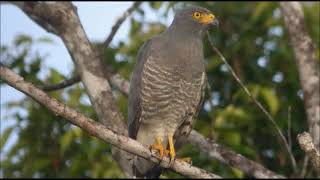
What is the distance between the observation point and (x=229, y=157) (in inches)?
228

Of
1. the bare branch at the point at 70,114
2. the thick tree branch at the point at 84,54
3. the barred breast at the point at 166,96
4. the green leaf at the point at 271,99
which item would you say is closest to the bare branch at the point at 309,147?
the bare branch at the point at 70,114

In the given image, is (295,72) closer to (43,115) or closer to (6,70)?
(43,115)

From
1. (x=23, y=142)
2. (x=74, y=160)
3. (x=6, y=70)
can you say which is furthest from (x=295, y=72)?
(x=6, y=70)

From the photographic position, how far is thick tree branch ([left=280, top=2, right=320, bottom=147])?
579 cm

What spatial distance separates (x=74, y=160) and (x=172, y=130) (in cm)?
151

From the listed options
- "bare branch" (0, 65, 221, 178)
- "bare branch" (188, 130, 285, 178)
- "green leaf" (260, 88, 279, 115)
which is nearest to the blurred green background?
"green leaf" (260, 88, 279, 115)

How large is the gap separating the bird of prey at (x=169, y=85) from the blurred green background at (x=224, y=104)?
83 centimetres

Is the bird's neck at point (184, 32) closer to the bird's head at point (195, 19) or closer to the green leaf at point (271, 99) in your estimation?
the bird's head at point (195, 19)

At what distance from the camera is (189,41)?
5793 millimetres

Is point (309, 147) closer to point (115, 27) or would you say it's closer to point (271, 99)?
point (271, 99)

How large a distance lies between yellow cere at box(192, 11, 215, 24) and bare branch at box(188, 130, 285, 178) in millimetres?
864

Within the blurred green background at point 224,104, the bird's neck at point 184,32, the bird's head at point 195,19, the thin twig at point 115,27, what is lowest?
the blurred green background at point 224,104

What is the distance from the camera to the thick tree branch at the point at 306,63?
579cm

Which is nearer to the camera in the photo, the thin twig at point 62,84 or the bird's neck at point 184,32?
the bird's neck at point 184,32
